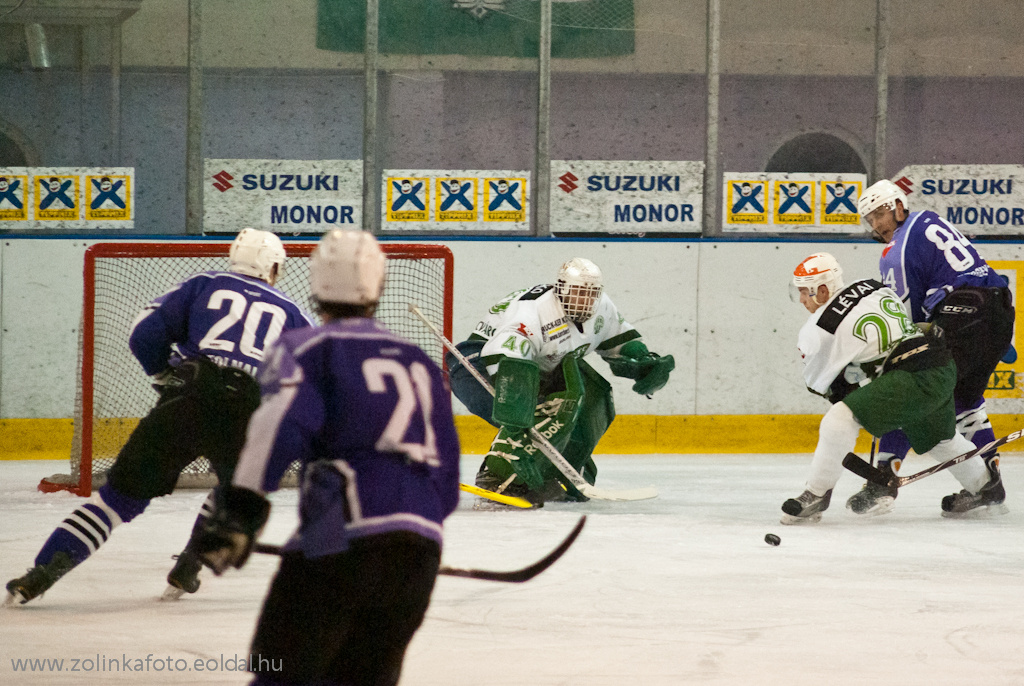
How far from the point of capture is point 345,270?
1725 millimetres

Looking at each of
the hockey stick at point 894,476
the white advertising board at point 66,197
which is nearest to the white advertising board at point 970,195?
the hockey stick at point 894,476

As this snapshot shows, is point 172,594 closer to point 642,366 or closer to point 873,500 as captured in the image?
point 642,366

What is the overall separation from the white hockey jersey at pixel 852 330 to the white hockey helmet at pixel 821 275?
0.15 ft

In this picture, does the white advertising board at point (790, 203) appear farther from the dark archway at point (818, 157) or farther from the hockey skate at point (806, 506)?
the hockey skate at point (806, 506)

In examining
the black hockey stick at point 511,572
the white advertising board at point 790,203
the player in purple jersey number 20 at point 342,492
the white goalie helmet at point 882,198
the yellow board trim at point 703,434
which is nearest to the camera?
the player in purple jersey number 20 at point 342,492

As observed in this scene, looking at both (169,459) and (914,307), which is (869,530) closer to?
(914,307)

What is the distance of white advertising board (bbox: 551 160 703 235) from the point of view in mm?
6633

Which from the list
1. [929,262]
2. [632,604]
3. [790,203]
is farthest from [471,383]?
[790,203]

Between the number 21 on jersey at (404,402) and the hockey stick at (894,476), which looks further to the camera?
the hockey stick at (894,476)

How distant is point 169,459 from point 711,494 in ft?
9.19

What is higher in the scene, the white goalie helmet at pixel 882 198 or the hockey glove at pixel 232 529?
the white goalie helmet at pixel 882 198

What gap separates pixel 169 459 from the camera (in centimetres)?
278

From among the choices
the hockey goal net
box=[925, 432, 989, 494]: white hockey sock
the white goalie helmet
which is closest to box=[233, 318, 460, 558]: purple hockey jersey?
the hockey goal net

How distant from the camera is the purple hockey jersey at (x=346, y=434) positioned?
1.64 meters
